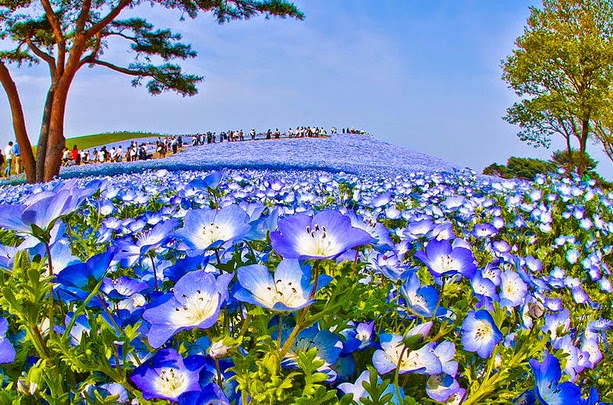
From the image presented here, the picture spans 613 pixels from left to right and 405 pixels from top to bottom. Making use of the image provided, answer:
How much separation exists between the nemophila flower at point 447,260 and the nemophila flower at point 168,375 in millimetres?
552

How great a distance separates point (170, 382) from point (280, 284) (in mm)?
272

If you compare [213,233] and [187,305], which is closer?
[187,305]

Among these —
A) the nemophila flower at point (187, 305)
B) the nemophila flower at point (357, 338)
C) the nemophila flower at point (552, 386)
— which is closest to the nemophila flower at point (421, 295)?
the nemophila flower at point (357, 338)

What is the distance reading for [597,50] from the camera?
1075 inches

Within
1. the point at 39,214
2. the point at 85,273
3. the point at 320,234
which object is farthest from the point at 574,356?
the point at 39,214

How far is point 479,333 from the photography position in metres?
1.31

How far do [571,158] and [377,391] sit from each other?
32794 mm

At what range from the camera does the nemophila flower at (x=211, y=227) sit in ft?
3.58

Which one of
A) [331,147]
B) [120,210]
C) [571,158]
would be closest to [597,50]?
[571,158]

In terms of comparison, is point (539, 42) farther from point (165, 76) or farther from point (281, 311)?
point (281, 311)

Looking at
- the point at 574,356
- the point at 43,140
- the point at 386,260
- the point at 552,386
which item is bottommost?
the point at 574,356

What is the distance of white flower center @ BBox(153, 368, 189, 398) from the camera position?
3.33 feet

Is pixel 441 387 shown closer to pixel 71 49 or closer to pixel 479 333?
pixel 479 333

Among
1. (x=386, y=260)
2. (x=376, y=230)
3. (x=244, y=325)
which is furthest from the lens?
(x=386, y=260)
